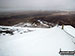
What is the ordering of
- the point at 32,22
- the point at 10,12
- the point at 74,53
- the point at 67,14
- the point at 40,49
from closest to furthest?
the point at 74,53 < the point at 40,49 < the point at 10,12 < the point at 67,14 < the point at 32,22

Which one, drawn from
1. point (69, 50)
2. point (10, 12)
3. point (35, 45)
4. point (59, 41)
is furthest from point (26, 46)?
point (10, 12)

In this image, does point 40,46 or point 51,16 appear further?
point 51,16

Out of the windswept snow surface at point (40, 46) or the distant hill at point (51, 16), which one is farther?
the distant hill at point (51, 16)

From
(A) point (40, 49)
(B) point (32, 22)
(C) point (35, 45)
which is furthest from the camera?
(B) point (32, 22)

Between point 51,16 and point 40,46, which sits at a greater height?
point 51,16

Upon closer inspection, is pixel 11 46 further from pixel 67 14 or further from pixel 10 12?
pixel 67 14

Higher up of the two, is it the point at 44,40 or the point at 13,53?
the point at 44,40

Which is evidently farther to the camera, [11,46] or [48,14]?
[48,14]

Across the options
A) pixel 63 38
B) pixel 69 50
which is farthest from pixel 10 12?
pixel 69 50

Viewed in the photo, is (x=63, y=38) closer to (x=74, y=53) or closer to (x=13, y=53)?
(x=74, y=53)

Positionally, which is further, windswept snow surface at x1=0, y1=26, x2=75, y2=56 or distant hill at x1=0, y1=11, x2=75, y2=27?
distant hill at x1=0, y1=11, x2=75, y2=27
